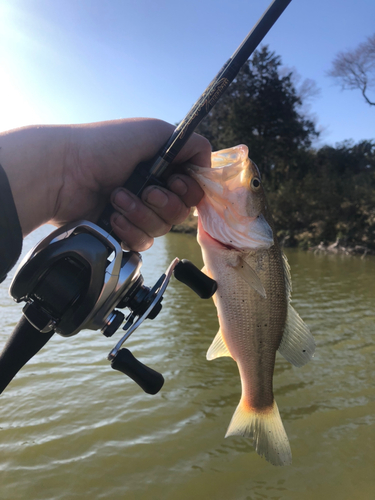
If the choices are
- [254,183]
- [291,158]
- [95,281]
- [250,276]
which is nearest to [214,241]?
[250,276]

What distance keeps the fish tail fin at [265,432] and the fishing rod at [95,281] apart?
2.52 feet

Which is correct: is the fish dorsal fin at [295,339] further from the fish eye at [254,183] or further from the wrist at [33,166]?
the wrist at [33,166]

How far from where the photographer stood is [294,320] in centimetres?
196

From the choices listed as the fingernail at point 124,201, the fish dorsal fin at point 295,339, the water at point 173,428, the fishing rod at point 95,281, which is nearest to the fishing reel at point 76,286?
the fishing rod at point 95,281

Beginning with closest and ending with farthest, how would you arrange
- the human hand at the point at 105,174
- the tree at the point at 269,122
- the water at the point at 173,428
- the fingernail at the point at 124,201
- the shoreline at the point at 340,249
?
the human hand at the point at 105,174
the fingernail at the point at 124,201
the water at the point at 173,428
the shoreline at the point at 340,249
the tree at the point at 269,122

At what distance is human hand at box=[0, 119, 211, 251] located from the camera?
5.50 ft

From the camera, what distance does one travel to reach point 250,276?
5.95ft

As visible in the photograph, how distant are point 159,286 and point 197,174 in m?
0.66

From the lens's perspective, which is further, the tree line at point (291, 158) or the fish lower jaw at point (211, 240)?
the tree line at point (291, 158)

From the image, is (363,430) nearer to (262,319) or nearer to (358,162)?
(262,319)

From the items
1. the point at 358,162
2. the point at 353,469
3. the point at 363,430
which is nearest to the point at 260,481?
the point at 353,469

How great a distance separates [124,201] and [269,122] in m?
28.0

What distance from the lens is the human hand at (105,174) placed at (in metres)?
1.68

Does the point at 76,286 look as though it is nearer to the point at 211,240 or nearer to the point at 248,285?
the point at 211,240
